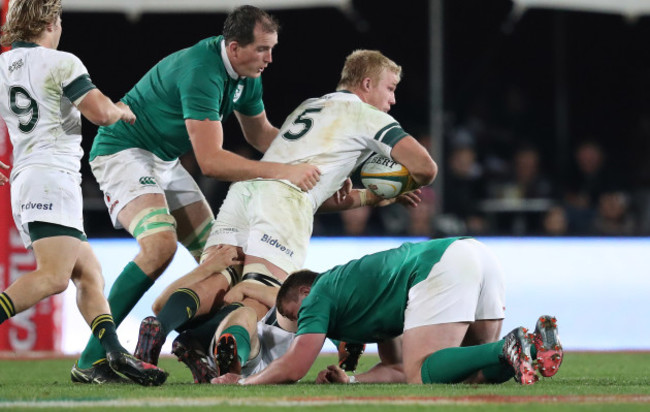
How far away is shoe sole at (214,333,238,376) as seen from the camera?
4.91 m

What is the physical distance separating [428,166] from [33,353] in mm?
4044

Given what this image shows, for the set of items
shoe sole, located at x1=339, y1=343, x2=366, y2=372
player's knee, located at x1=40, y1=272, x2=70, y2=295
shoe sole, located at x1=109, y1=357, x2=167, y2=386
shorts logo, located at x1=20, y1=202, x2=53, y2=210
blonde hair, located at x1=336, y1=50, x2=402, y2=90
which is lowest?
shoe sole, located at x1=339, y1=343, x2=366, y2=372

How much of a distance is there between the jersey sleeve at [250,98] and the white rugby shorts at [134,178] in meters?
0.52

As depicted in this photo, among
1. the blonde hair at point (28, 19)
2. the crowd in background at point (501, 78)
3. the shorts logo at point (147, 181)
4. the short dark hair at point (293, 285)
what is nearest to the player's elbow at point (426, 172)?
the short dark hair at point (293, 285)

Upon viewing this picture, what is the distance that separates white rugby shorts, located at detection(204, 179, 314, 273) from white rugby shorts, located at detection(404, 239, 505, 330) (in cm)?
91

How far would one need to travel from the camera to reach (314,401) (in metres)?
4.05

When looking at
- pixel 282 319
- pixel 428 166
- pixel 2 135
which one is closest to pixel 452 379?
pixel 282 319

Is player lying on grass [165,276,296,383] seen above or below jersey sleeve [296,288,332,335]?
below

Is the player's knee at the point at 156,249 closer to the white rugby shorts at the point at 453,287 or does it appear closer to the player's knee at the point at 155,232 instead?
the player's knee at the point at 155,232

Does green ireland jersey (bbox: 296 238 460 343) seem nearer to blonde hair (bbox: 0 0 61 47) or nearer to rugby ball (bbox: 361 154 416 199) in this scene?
rugby ball (bbox: 361 154 416 199)

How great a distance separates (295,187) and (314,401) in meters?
1.77

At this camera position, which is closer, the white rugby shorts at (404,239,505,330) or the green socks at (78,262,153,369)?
the white rugby shorts at (404,239,505,330)

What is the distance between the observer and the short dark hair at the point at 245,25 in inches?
223

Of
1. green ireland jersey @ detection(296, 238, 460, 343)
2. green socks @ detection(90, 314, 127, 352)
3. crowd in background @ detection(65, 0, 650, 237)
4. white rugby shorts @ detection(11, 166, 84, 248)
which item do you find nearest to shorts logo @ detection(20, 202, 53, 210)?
white rugby shorts @ detection(11, 166, 84, 248)
